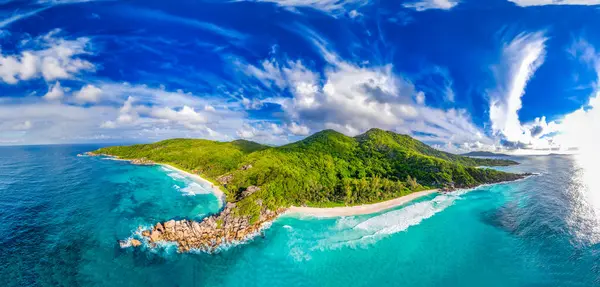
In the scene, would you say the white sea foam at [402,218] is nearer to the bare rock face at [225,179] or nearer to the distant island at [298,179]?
the distant island at [298,179]

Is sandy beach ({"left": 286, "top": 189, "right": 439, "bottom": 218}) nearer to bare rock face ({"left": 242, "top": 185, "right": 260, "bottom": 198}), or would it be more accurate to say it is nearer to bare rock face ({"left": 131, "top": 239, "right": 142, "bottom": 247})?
bare rock face ({"left": 242, "top": 185, "right": 260, "bottom": 198})

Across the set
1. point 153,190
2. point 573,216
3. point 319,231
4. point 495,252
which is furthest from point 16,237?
point 573,216

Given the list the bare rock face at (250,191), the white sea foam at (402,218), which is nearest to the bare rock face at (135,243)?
the bare rock face at (250,191)

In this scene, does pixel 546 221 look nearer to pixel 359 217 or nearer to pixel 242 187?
pixel 359 217

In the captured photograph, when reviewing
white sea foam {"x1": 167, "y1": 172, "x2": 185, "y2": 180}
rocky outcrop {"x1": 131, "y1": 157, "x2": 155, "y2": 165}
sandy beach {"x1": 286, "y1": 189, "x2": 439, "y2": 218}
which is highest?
rocky outcrop {"x1": 131, "y1": 157, "x2": 155, "y2": 165}

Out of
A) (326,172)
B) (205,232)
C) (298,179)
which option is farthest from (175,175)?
(205,232)

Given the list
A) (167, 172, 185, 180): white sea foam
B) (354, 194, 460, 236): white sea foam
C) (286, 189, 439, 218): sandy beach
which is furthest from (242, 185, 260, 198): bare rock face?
(167, 172, 185, 180): white sea foam

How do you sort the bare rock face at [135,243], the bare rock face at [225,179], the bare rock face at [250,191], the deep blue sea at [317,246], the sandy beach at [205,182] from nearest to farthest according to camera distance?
the deep blue sea at [317,246] < the bare rock face at [135,243] < the bare rock face at [250,191] < the sandy beach at [205,182] < the bare rock face at [225,179]

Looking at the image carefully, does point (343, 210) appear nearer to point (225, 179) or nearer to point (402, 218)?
point (402, 218)
